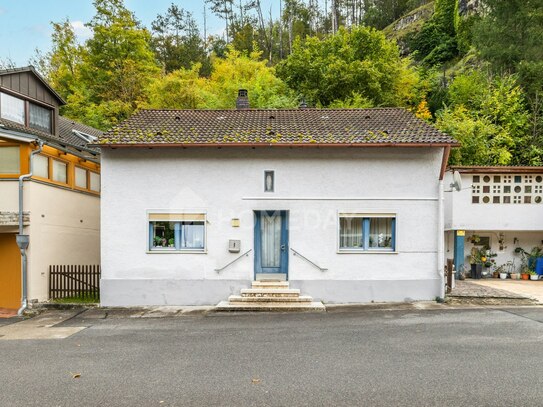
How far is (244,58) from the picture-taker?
32125mm

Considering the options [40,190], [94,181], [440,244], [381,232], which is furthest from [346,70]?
[40,190]

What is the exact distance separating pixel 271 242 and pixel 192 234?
237 cm

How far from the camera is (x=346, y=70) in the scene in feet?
89.5

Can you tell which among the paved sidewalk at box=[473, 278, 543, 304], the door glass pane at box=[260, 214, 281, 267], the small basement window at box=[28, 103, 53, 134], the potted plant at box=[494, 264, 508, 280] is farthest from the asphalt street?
the small basement window at box=[28, 103, 53, 134]

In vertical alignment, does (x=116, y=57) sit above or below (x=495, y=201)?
above

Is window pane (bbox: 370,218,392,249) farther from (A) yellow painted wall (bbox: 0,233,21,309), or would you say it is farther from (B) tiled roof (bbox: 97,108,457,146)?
(A) yellow painted wall (bbox: 0,233,21,309)

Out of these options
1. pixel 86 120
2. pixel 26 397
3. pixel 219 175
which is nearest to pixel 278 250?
pixel 219 175

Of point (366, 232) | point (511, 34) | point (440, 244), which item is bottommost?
point (440, 244)

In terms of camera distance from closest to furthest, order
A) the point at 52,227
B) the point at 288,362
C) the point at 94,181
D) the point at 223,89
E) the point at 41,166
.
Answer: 1. the point at 288,362
2. the point at 41,166
3. the point at 52,227
4. the point at 94,181
5. the point at 223,89

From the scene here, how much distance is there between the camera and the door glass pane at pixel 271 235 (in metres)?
13.4

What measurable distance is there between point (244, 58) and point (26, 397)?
2923cm

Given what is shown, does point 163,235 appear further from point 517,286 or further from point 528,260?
point 528,260

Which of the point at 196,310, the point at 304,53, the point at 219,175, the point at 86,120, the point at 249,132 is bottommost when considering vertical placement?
the point at 196,310

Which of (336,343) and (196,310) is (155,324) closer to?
(196,310)
